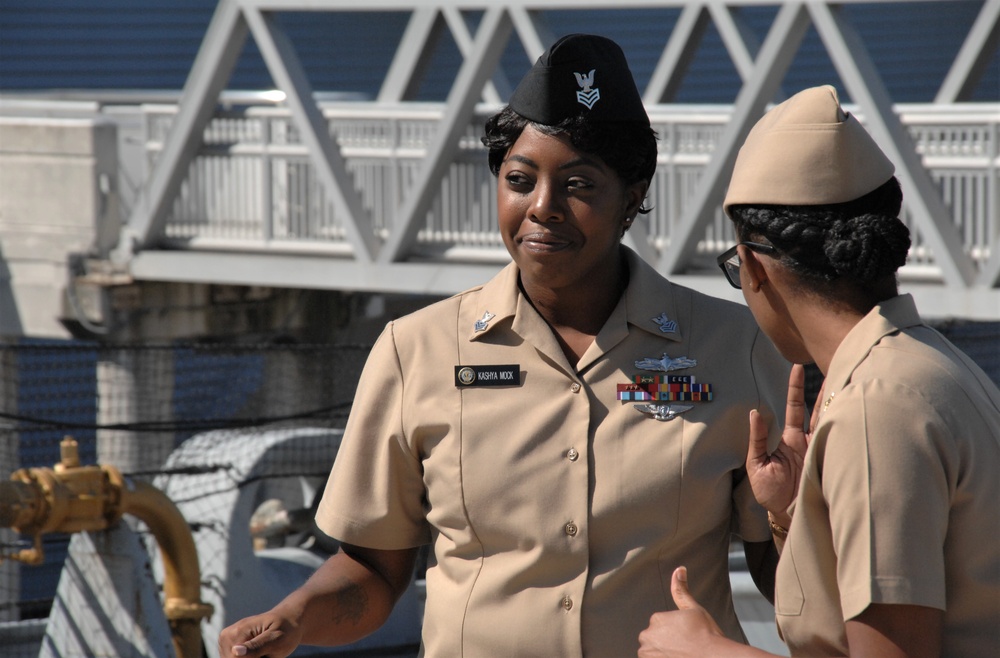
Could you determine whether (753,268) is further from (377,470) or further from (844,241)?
(377,470)

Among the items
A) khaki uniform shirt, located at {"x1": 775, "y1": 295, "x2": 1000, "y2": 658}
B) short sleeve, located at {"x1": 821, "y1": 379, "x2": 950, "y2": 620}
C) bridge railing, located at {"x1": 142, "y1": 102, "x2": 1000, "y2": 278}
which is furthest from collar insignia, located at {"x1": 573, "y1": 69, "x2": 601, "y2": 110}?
bridge railing, located at {"x1": 142, "y1": 102, "x2": 1000, "y2": 278}

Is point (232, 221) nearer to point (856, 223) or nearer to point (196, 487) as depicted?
point (196, 487)

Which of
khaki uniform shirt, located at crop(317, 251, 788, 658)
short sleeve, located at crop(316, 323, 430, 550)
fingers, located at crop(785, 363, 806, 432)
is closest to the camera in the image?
fingers, located at crop(785, 363, 806, 432)

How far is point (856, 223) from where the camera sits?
6.40 ft

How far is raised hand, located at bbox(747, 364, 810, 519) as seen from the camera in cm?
217

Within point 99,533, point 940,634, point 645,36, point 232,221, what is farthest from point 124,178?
point 940,634

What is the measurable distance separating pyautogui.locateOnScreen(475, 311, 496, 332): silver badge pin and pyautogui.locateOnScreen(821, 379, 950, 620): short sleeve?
0.84 meters

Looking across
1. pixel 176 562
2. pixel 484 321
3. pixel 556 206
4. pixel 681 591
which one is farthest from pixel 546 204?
pixel 176 562

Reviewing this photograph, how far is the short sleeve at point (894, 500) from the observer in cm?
177

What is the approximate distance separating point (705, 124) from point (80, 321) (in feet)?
15.9

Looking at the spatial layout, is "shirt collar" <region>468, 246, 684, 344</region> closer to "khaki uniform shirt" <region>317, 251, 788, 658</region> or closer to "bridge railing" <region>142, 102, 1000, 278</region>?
"khaki uniform shirt" <region>317, 251, 788, 658</region>

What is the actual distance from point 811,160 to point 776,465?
0.48 metres

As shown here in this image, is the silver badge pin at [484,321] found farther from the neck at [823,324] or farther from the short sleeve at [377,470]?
the neck at [823,324]

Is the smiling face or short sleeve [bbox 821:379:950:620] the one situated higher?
the smiling face
